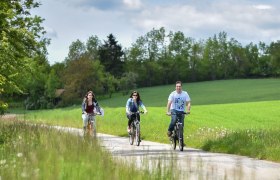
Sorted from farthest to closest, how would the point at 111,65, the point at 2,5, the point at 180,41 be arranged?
1. the point at 180,41
2. the point at 111,65
3. the point at 2,5

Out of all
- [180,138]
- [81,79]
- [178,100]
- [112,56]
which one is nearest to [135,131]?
[178,100]

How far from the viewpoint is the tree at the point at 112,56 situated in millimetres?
112875

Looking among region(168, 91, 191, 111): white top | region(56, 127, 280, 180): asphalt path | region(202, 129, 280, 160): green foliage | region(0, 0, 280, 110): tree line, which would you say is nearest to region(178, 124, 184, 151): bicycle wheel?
region(168, 91, 191, 111): white top

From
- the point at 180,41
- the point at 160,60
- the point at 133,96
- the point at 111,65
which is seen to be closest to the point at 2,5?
the point at 133,96

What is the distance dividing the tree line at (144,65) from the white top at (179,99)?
7451 cm

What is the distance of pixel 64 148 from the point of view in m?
7.03

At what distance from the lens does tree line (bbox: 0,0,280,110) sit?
97500 millimetres

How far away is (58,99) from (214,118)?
2703 inches

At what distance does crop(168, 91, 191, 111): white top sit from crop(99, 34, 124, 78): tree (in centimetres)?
9427

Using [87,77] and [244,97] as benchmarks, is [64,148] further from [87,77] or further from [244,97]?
[87,77]

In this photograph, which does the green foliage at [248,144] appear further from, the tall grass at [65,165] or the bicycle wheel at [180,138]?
the tall grass at [65,165]

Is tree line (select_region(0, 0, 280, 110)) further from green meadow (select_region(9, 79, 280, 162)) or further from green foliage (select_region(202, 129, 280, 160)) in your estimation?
green foliage (select_region(202, 129, 280, 160))

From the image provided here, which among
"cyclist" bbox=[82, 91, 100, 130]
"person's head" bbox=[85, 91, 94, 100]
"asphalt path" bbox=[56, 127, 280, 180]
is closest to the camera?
"asphalt path" bbox=[56, 127, 280, 180]

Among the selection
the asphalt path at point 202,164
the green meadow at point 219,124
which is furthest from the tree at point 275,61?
the asphalt path at point 202,164
